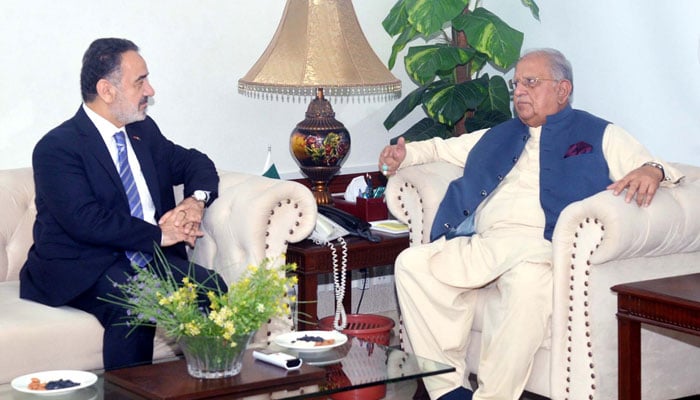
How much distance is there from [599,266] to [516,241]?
364mm

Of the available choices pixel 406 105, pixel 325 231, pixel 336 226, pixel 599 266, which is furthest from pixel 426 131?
pixel 599 266

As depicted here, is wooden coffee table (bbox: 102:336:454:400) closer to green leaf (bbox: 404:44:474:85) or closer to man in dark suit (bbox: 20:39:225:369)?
man in dark suit (bbox: 20:39:225:369)

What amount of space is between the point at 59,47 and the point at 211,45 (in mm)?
681

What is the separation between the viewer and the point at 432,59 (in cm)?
491

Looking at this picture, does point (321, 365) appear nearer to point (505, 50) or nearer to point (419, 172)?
point (419, 172)

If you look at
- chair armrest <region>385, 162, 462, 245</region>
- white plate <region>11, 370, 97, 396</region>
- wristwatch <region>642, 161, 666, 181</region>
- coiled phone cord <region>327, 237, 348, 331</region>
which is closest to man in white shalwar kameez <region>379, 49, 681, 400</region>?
wristwatch <region>642, 161, 666, 181</region>

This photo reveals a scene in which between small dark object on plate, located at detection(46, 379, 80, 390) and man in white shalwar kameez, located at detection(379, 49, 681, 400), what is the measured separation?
1480 mm

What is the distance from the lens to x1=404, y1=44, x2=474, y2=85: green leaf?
16.1ft

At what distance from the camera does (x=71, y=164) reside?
360cm

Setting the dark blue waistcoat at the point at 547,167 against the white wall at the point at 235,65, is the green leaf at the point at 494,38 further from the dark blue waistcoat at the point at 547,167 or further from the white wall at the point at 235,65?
the dark blue waistcoat at the point at 547,167

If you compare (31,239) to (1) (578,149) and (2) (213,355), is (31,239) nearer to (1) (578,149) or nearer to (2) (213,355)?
(2) (213,355)

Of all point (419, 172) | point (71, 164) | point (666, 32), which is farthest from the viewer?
point (666, 32)

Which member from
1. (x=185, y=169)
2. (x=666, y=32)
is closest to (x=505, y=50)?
(x=666, y=32)

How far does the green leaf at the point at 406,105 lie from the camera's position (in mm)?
5004
